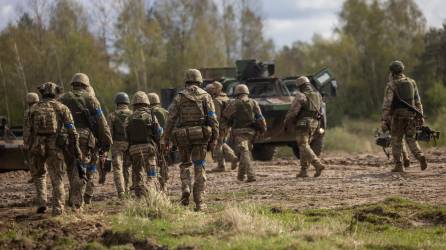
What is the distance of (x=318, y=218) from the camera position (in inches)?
398

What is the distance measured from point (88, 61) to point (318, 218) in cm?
3460

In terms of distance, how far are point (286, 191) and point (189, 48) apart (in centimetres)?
3629

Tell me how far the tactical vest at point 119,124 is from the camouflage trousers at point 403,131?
461cm

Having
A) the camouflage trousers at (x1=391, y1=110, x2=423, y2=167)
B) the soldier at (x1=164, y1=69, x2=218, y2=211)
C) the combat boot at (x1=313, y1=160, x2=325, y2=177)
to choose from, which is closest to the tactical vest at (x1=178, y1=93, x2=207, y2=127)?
the soldier at (x1=164, y1=69, x2=218, y2=211)

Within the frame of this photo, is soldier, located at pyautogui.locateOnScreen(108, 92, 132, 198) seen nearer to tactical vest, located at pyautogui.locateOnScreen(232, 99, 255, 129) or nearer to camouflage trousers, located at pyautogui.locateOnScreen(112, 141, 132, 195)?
camouflage trousers, located at pyautogui.locateOnScreen(112, 141, 132, 195)

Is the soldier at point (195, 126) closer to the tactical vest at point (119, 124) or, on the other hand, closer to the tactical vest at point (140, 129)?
the tactical vest at point (140, 129)

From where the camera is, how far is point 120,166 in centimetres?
1346

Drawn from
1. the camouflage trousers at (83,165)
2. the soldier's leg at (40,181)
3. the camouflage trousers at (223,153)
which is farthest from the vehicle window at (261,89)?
the soldier's leg at (40,181)

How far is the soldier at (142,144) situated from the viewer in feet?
39.5

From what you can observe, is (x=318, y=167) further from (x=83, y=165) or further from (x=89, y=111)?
(x=83, y=165)

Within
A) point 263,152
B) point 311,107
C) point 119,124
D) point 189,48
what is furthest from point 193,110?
point 189,48

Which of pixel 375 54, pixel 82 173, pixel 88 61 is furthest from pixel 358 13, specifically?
pixel 82 173

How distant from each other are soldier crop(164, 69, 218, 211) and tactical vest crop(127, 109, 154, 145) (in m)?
0.63

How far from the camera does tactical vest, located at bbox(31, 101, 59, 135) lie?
1073 centimetres
